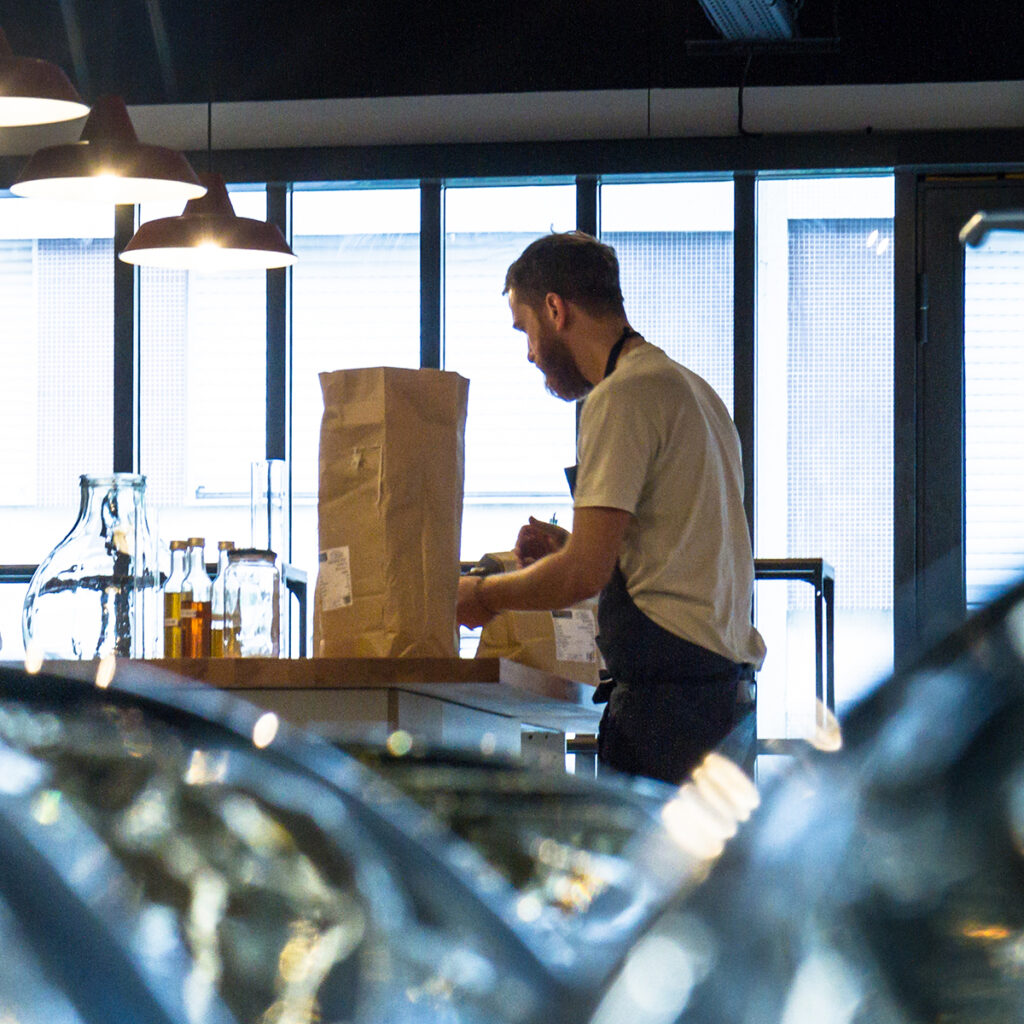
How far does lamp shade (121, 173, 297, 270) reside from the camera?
Answer: 3.38 metres

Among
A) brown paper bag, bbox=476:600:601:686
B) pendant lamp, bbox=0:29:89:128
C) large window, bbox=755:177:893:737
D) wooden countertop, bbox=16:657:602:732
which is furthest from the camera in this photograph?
large window, bbox=755:177:893:737

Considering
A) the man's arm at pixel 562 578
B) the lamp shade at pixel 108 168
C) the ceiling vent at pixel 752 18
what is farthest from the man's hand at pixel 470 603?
the ceiling vent at pixel 752 18

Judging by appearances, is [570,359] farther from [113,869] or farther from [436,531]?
[113,869]

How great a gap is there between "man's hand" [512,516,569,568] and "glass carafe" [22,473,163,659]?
0.63m

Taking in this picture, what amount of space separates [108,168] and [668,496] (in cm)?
143

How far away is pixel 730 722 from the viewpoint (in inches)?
80.5

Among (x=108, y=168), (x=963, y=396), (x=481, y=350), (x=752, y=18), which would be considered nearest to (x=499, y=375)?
(x=481, y=350)

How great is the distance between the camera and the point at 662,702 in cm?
201

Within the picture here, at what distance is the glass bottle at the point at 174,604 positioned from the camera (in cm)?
176

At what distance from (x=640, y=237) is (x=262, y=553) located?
13.6ft

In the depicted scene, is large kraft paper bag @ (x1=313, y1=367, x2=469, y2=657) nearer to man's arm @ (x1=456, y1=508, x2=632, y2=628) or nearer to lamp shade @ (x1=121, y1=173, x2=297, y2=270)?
man's arm @ (x1=456, y1=508, x2=632, y2=628)

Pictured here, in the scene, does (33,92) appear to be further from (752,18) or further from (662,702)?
(752,18)

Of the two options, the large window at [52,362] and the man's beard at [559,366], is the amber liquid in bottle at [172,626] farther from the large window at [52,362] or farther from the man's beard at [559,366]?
the large window at [52,362]

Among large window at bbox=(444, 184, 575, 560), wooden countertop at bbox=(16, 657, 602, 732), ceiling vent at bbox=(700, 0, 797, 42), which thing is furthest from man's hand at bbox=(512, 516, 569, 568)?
large window at bbox=(444, 184, 575, 560)
